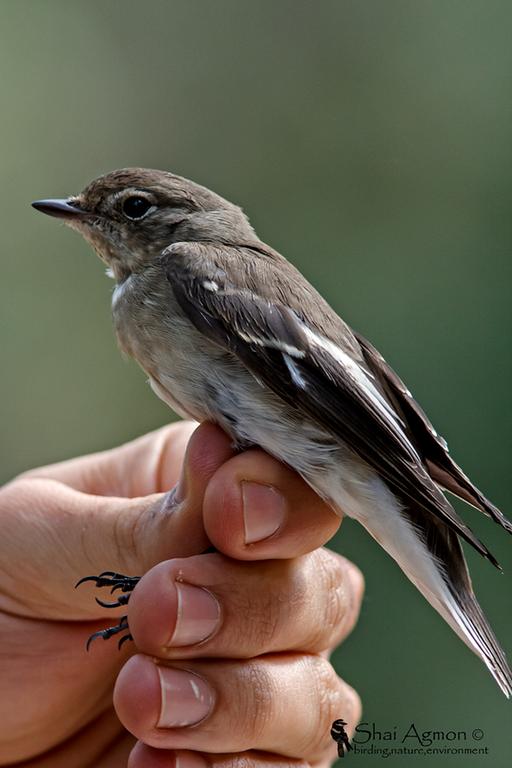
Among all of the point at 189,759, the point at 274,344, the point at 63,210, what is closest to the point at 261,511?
the point at 274,344

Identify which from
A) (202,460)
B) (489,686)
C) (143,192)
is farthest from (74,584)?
(489,686)

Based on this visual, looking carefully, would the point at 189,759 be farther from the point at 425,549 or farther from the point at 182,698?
the point at 425,549

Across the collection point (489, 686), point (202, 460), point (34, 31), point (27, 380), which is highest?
point (34, 31)

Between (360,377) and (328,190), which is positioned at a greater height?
(360,377)

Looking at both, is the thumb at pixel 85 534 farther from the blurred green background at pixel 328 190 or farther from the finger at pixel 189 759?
the blurred green background at pixel 328 190

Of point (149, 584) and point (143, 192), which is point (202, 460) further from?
point (143, 192)

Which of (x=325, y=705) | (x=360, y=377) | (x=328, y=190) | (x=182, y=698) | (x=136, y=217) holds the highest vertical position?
(x=136, y=217)
